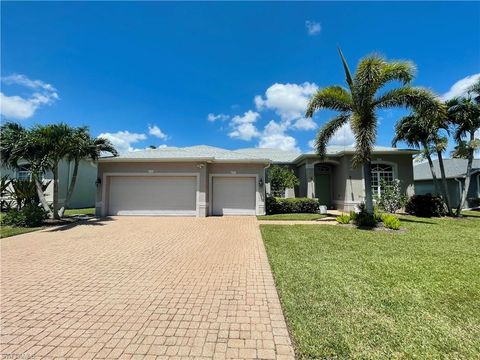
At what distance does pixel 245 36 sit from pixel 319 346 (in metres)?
13.5

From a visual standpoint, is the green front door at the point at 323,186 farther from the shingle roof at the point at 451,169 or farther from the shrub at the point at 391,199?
the shingle roof at the point at 451,169

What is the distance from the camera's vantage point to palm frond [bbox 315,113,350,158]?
37.3 ft

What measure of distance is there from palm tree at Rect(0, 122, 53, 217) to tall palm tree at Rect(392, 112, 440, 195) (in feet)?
64.0

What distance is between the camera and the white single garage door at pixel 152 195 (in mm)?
14266

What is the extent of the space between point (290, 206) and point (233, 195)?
3.72m

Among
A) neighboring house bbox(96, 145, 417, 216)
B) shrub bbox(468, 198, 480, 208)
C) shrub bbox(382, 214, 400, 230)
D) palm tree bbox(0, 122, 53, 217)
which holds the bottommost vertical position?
shrub bbox(382, 214, 400, 230)

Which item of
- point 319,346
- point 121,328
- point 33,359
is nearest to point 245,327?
point 319,346

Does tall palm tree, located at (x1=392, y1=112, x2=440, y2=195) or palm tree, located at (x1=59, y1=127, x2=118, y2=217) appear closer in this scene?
palm tree, located at (x1=59, y1=127, x2=118, y2=217)

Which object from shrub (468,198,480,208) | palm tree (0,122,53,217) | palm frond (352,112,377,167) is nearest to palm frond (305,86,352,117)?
palm frond (352,112,377,167)

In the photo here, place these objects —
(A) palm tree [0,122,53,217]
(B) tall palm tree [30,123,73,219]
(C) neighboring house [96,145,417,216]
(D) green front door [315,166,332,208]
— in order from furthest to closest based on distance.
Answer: (D) green front door [315,166,332,208] < (C) neighboring house [96,145,417,216] < (B) tall palm tree [30,123,73,219] < (A) palm tree [0,122,53,217]

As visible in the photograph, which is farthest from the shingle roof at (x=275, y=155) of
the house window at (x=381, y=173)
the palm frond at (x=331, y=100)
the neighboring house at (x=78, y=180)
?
the neighboring house at (x=78, y=180)

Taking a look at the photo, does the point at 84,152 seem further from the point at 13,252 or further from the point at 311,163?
the point at 311,163

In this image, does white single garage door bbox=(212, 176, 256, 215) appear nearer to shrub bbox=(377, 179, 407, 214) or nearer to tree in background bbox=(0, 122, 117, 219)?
tree in background bbox=(0, 122, 117, 219)

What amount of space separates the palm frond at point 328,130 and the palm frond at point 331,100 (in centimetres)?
59
